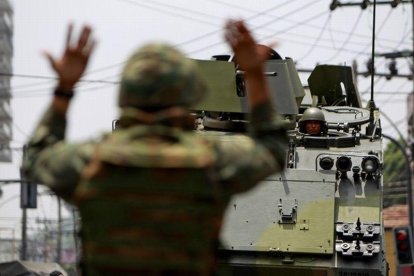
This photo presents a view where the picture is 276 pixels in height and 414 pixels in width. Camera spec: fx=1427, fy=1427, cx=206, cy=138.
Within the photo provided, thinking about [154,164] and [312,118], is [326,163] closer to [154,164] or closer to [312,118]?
[312,118]

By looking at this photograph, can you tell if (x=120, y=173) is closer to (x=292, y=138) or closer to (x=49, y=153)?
(x=49, y=153)

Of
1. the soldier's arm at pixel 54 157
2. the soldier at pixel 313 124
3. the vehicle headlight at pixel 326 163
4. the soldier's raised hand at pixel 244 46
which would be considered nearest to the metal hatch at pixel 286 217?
the vehicle headlight at pixel 326 163

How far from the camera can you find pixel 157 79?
15.3 feet

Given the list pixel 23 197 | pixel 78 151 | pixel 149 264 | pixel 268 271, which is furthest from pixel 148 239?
pixel 23 197

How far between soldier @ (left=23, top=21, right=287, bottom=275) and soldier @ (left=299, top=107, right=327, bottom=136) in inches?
344

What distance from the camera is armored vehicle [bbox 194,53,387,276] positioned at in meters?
11.7

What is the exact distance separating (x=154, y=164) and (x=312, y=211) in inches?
299

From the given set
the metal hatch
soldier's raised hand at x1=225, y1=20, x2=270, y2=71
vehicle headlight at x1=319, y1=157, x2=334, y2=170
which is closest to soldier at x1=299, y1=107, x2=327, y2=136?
vehicle headlight at x1=319, y1=157, x2=334, y2=170

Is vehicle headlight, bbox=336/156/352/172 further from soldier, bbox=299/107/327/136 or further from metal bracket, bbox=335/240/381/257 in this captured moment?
soldier, bbox=299/107/327/136

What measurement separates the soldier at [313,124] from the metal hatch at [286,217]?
1265mm

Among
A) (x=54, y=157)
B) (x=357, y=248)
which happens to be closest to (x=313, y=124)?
(x=357, y=248)

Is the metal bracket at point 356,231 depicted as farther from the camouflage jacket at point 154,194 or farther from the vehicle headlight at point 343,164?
the camouflage jacket at point 154,194

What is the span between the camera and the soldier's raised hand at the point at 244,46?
4.77 m

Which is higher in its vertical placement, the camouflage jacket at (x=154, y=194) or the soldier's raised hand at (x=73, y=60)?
the soldier's raised hand at (x=73, y=60)
